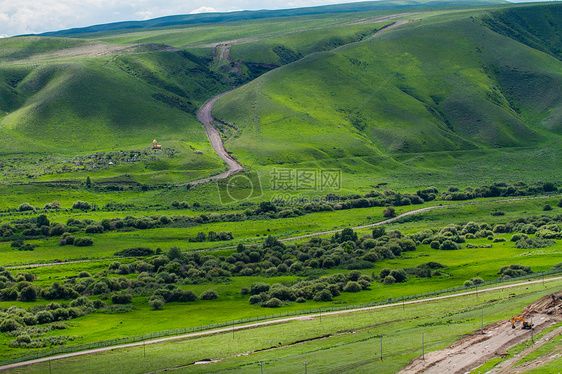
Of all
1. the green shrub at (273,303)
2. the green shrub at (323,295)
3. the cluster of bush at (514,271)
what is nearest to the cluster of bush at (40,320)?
the green shrub at (273,303)

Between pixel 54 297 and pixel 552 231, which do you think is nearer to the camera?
pixel 54 297

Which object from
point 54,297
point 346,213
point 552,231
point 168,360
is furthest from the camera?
point 346,213

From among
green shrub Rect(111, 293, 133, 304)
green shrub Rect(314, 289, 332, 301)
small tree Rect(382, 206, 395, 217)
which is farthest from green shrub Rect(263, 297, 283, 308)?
small tree Rect(382, 206, 395, 217)

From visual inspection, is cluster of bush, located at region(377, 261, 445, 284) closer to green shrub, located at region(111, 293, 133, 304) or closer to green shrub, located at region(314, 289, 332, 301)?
green shrub, located at region(314, 289, 332, 301)

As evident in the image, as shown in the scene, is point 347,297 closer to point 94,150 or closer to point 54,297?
point 54,297

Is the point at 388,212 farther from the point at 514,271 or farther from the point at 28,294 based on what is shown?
the point at 28,294

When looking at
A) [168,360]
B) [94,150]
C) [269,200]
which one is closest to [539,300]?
[168,360]
